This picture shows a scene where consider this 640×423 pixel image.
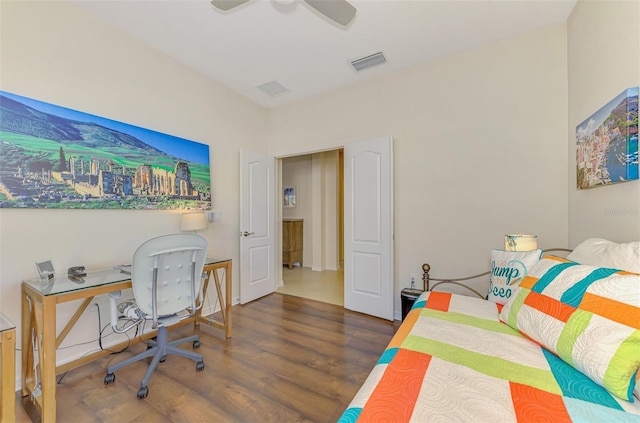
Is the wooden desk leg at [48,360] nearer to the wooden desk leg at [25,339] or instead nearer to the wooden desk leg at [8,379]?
the wooden desk leg at [8,379]

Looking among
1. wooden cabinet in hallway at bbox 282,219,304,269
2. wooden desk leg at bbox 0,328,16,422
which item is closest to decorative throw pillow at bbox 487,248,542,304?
wooden desk leg at bbox 0,328,16,422

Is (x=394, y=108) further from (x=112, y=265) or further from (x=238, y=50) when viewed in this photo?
(x=112, y=265)

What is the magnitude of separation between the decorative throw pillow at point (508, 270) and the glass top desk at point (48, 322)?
2.62 metres

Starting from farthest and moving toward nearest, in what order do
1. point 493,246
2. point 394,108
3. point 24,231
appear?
point 394,108 < point 493,246 < point 24,231

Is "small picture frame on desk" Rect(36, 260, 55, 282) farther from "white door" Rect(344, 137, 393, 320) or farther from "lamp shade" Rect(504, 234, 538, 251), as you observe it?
"lamp shade" Rect(504, 234, 538, 251)

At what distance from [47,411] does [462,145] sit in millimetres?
3738

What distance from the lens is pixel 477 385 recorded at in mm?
873

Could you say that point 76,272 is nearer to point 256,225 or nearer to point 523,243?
point 256,225

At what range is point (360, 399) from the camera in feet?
2.74

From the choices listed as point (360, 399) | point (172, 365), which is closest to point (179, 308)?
point (172, 365)

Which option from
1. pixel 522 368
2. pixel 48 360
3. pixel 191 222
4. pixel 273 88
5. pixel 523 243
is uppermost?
pixel 273 88

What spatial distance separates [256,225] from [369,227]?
158 centimetres

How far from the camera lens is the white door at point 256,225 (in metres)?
3.45

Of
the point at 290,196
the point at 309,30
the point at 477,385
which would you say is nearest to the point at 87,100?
the point at 309,30
